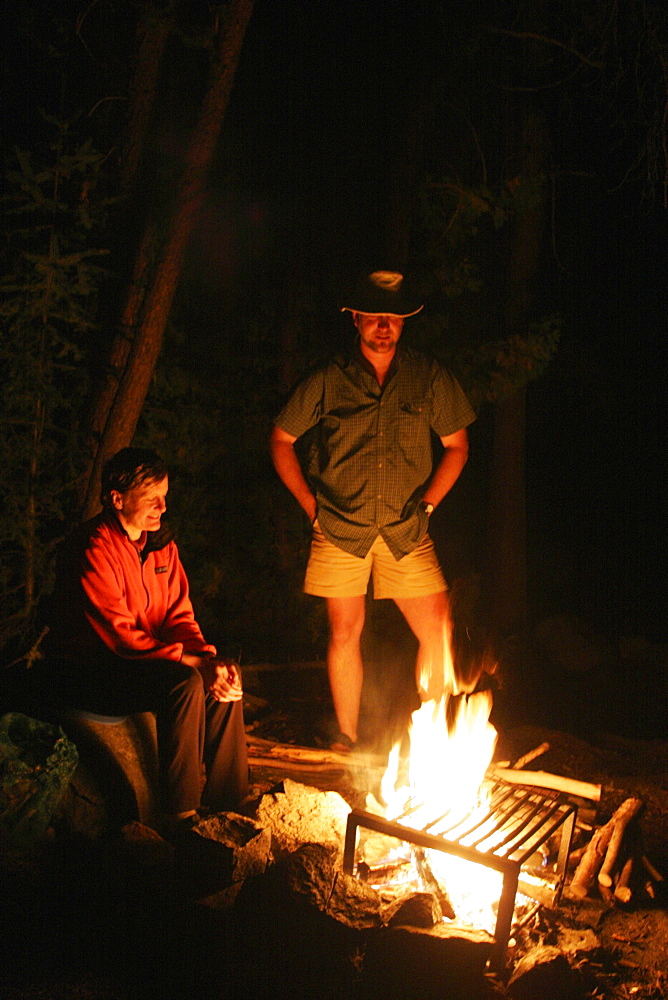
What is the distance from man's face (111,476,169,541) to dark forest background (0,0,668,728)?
117cm

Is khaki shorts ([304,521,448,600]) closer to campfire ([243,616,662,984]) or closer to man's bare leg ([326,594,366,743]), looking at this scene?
man's bare leg ([326,594,366,743])

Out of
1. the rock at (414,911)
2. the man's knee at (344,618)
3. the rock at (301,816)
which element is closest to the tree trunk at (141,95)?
the man's knee at (344,618)

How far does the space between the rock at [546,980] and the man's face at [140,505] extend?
94.2 inches

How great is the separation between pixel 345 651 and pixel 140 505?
161cm

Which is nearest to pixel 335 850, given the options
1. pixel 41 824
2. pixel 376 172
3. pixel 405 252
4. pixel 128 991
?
pixel 128 991

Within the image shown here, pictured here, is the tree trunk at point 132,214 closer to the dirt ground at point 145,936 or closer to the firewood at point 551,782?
the dirt ground at point 145,936

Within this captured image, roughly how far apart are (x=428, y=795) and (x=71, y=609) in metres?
1.79

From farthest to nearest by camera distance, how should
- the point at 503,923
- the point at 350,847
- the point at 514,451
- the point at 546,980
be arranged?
the point at 514,451 → the point at 350,847 → the point at 503,923 → the point at 546,980

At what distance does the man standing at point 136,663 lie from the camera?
3793 mm

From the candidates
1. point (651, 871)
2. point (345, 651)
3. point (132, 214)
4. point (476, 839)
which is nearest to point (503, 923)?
point (476, 839)

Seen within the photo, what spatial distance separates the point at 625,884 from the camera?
143 inches

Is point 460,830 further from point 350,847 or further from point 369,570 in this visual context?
point 369,570

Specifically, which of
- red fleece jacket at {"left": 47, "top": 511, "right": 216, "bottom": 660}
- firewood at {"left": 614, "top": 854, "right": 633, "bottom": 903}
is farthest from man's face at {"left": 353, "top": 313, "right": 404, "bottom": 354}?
firewood at {"left": 614, "top": 854, "right": 633, "bottom": 903}

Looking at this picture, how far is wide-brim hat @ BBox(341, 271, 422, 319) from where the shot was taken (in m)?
4.50
